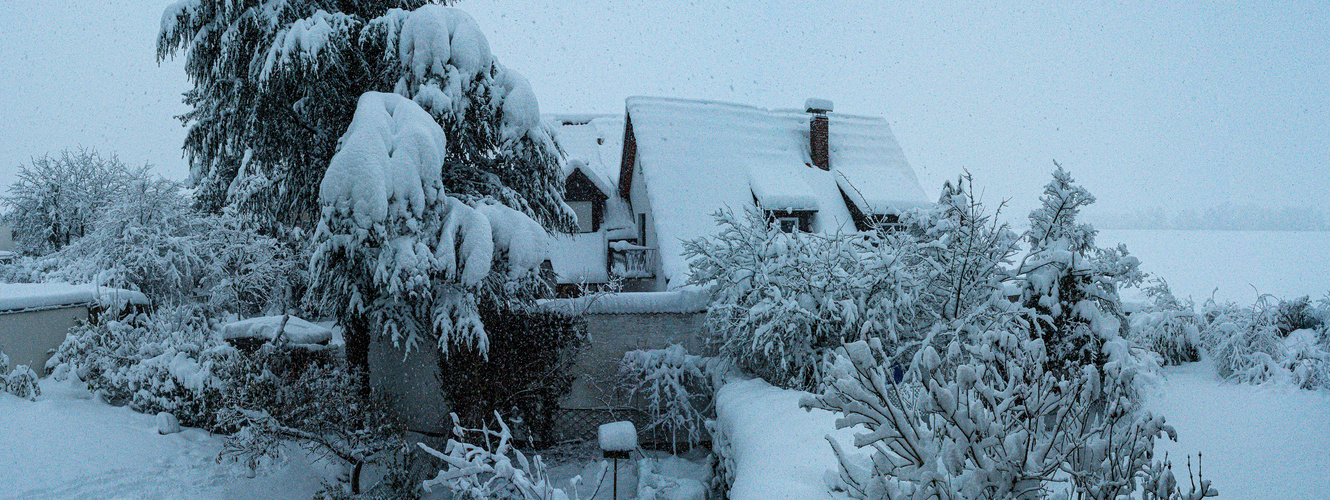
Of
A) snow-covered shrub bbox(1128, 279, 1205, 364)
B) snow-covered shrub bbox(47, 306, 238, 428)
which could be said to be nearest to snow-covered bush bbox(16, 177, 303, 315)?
snow-covered shrub bbox(47, 306, 238, 428)

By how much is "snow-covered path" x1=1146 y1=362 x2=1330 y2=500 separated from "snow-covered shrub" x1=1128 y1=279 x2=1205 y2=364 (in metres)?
0.35

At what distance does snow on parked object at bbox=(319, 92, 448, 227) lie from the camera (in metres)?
6.87

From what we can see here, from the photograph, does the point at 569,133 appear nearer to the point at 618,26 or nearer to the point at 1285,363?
the point at 618,26

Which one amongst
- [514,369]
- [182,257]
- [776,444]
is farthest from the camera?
[182,257]

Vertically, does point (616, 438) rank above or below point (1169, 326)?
below

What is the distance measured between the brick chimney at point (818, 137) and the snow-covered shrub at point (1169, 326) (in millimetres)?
7699

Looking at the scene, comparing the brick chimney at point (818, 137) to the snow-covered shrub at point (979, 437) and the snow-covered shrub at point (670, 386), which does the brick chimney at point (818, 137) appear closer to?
the snow-covered shrub at point (670, 386)

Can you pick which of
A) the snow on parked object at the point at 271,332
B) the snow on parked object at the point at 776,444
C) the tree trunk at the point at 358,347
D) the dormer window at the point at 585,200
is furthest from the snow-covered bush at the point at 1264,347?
the snow on parked object at the point at 271,332

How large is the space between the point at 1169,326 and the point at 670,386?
940cm

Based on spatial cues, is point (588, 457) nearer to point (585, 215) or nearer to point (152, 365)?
point (152, 365)

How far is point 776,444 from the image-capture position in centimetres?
457

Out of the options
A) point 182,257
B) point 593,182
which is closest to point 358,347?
point 593,182

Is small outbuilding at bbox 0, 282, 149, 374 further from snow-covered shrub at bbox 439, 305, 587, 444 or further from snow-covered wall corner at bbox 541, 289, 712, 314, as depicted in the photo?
snow-covered wall corner at bbox 541, 289, 712, 314

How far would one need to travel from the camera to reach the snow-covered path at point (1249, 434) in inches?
324
